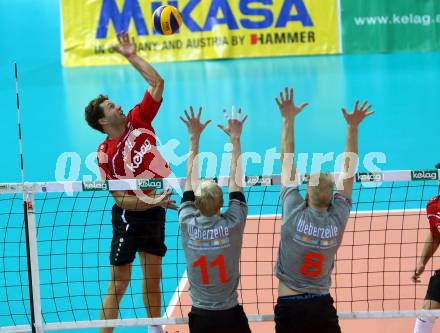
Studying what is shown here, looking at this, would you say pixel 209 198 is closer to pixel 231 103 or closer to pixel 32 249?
pixel 32 249

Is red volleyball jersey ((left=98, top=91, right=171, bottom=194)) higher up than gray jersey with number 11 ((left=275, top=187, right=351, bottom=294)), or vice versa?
red volleyball jersey ((left=98, top=91, right=171, bottom=194))

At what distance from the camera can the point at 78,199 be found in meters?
10.4

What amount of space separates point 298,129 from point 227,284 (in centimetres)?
848

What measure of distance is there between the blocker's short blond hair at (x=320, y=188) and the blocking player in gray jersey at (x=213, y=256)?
48cm

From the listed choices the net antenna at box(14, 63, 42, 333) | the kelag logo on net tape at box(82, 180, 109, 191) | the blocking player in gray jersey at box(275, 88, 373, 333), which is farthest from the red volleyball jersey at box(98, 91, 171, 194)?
the blocking player in gray jersey at box(275, 88, 373, 333)

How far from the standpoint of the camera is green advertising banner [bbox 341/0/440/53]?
60.1 feet

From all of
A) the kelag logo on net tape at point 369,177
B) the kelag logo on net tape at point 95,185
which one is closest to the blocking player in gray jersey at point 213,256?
the kelag logo on net tape at point 95,185

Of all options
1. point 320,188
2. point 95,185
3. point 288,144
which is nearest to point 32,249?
point 95,185

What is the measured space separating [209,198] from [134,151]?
1.54m

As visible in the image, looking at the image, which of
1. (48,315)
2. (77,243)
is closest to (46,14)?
(77,243)

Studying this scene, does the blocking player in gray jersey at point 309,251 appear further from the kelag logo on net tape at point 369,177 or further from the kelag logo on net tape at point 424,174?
the kelag logo on net tape at point 424,174

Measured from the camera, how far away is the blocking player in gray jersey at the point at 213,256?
483cm

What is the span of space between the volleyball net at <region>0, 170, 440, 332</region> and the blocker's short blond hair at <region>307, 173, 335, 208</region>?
A: 67cm

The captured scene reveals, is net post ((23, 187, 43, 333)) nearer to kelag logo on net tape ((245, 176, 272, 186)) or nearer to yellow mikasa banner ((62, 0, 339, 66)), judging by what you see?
kelag logo on net tape ((245, 176, 272, 186))
